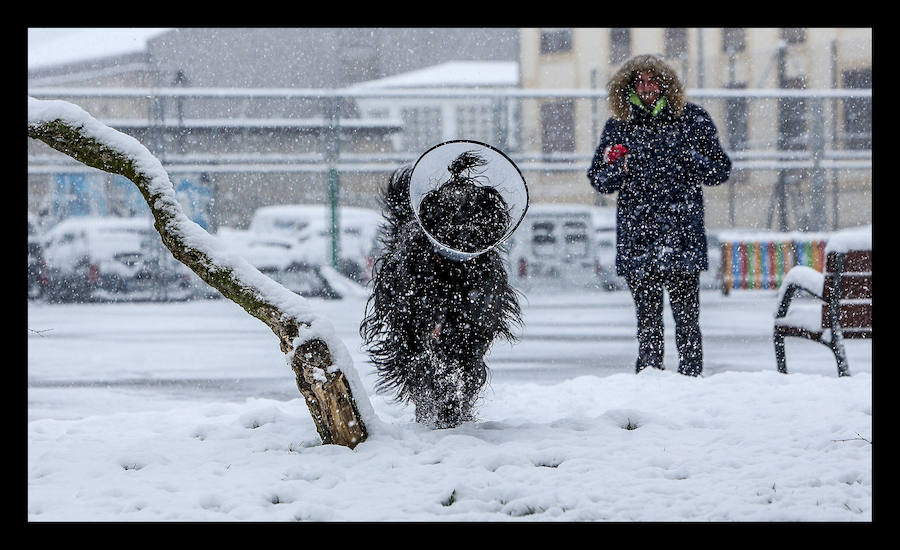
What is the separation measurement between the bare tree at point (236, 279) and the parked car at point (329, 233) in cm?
742

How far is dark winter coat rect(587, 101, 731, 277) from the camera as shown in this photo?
15.6 ft

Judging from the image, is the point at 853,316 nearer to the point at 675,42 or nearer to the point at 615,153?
the point at 615,153

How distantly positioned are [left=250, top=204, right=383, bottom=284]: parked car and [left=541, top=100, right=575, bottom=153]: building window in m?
2.25

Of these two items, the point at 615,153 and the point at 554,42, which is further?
the point at 554,42

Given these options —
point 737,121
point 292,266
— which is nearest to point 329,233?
point 292,266

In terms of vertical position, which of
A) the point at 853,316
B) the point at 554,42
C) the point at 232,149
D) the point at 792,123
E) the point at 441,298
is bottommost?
the point at 853,316

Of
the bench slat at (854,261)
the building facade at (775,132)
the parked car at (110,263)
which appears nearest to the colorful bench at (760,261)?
the building facade at (775,132)

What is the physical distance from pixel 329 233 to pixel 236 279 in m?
8.10

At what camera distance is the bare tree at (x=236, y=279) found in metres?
3.17

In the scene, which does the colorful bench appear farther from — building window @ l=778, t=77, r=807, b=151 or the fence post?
building window @ l=778, t=77, r=807, b=151

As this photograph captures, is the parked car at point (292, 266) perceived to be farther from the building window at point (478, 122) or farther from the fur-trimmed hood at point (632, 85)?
the fur-trimmed hood at point (632, 85)

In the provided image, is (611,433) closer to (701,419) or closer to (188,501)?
(701,419)

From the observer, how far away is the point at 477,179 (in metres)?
3.21

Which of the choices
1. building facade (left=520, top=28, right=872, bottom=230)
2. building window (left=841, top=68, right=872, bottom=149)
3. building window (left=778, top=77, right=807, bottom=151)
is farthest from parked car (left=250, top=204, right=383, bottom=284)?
building window (left=841, top=68, right=872, bottom=149)
